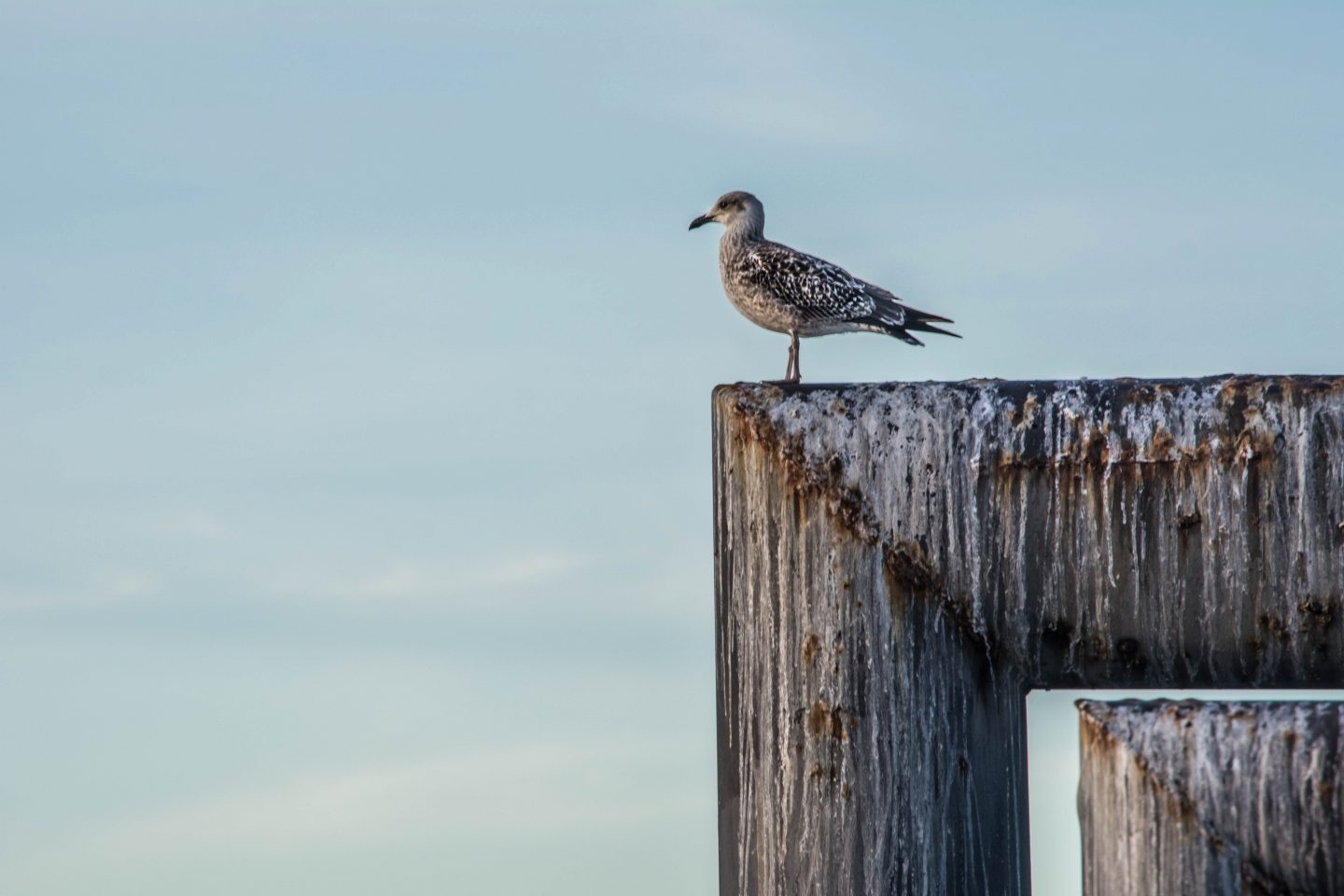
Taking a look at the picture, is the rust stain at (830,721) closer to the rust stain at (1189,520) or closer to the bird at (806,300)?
the rust stain at (1189,520)

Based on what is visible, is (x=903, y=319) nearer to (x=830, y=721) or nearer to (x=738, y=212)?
(x=738, y=212)

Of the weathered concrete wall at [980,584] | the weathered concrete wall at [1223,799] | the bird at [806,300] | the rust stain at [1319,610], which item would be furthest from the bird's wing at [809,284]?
the weathered concrete wall at [1223,799]

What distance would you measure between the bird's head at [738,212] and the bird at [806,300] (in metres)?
0.98

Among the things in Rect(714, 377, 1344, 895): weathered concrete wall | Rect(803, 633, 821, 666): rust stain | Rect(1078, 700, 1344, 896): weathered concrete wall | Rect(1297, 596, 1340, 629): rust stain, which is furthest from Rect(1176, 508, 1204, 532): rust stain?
Rect(803, 633, 821, 666): rust stain

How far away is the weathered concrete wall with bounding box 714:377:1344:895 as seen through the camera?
1.82 meters

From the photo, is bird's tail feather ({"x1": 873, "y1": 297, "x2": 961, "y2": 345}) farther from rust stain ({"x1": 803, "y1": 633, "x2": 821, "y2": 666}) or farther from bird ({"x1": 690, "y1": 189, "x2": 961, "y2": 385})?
rust stain ({"x1": 803, "y1": 633, "x2": 821, "y2": 666})

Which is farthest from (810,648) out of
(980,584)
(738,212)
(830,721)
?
(738,212)

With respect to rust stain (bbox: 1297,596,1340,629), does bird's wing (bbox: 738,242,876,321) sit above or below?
above

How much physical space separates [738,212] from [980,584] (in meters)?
8.53

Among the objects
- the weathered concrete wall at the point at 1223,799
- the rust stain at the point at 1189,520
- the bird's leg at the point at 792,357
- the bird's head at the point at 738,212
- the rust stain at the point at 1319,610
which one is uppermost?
the bird's head at the point at 738,212

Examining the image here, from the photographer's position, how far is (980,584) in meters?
1.85

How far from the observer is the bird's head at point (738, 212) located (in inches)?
397

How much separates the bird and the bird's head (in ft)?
3.20

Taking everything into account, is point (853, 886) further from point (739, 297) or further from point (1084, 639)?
point (739, 297)
